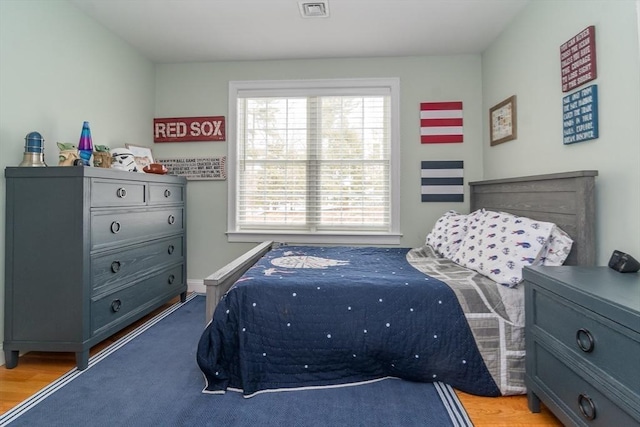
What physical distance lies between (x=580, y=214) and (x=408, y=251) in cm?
126

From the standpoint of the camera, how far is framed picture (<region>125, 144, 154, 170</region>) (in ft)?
9.80

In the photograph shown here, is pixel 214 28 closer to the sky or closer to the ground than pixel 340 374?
closer to the sky

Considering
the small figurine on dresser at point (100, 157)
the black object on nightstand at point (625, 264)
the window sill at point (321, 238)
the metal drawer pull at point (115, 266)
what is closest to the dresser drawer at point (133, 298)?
the metal drawer pull at point (115, 266)

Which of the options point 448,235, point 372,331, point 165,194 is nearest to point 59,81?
point 165,194

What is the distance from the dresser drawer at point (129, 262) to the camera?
2014 millimetres

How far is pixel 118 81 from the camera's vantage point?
290cm

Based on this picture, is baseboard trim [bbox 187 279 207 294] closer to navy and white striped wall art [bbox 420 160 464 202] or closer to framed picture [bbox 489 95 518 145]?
navy and white striped wall art [bbox 420 160 464 202]

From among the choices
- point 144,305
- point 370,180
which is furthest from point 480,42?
point 144,305

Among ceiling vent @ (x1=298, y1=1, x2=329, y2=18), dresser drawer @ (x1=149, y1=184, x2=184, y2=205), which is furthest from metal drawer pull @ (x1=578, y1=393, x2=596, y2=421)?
dresser drawer @ (x1=149, y1=184, x2=184, y2=205)

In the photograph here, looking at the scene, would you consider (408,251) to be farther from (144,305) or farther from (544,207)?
(144,305)

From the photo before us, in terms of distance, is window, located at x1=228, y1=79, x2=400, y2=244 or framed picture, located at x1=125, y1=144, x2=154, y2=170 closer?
framed picture, located at x1=125, y1=144, x2=154, y2=170

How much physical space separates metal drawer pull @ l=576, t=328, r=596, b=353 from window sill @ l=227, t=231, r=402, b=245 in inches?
80.4

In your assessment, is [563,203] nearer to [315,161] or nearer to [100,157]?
[315,161]

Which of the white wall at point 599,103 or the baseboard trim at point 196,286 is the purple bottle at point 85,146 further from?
the white wall at point 599,103
